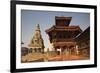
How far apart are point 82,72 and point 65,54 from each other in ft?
0.85

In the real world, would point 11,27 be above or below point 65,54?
above

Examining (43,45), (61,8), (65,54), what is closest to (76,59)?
(65,54)

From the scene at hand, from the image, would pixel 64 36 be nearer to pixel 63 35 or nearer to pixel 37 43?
pixel 63 35

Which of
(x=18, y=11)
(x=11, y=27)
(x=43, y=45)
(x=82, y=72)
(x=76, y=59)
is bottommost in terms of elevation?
(x=82, y=72)

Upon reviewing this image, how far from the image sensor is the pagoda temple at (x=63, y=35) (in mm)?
1957

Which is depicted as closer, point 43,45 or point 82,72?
point 43,45

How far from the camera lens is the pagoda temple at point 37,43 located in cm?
188

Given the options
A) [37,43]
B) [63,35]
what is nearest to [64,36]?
[63,35]

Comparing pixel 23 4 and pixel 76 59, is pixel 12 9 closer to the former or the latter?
pixel 23 4

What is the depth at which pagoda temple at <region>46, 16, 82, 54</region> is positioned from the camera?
1957 millimetres

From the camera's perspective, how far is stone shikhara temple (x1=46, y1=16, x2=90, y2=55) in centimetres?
196

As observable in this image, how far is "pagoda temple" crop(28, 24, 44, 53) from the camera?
188cm

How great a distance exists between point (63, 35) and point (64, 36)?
0.04 ft

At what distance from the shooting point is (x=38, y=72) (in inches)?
75.0
